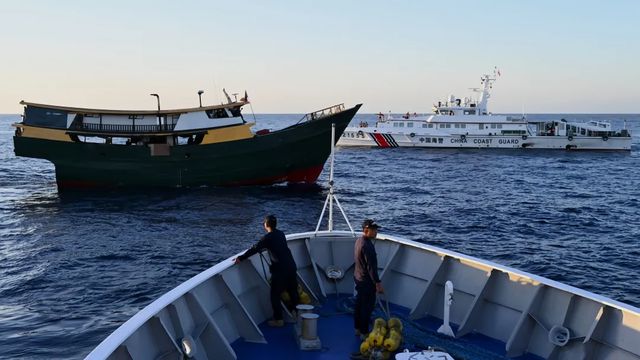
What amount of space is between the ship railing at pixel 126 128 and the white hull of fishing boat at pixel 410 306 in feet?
77.6

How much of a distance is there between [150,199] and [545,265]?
19.6m

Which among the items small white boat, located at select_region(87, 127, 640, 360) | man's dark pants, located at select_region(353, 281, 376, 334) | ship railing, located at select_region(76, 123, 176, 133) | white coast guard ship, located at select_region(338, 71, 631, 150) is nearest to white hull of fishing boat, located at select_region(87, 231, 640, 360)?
small white boat, located at select_region(87, 127, 640, 360)

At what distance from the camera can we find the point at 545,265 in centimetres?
1789

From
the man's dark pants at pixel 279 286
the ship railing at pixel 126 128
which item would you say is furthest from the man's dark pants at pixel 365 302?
the ship railing at pixel 126 128

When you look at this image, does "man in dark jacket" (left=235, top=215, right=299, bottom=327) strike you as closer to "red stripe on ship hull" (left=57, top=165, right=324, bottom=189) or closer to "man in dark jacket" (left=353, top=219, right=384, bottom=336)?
"man in dark jacket" (left=353, top=219, right=384, bottom=336)

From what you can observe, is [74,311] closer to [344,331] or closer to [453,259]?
[344,331]

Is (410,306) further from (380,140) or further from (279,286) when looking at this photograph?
(380,140)

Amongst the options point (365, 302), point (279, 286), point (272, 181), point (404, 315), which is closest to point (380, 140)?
point (272, 181)

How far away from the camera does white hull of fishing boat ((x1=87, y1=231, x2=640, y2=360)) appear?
5.68 meters

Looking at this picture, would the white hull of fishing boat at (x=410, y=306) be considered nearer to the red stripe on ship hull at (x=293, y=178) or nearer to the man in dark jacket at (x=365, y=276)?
the man in dark jacket at (x=365, y=276)

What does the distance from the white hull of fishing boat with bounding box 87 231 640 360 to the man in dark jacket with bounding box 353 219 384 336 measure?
3.27ft

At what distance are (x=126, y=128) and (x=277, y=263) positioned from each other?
1006 inches

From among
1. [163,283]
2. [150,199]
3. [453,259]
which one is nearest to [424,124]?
[150,199]

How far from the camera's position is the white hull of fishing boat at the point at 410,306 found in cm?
568
